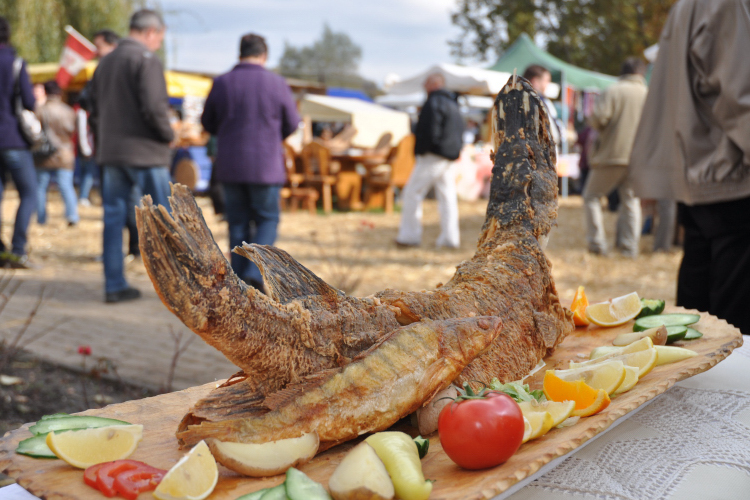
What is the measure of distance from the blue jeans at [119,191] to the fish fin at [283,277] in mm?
4352

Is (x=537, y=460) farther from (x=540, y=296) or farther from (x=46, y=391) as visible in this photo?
(x=46, y=391)

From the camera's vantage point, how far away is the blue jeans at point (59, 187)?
1019cm

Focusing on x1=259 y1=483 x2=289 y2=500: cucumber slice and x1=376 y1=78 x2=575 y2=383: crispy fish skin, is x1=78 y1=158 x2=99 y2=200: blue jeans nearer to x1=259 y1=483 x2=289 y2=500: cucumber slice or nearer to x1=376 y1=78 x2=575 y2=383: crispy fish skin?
x1=376 y1=78 x2=575 y2=383: crispy fish skin

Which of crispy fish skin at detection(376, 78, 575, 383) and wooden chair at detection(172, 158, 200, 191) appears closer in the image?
crispy fish skin at detection(376, 78, 575, 383)

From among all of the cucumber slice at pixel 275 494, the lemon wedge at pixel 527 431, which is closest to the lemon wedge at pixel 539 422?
the lemon wedge at pixel 527 431

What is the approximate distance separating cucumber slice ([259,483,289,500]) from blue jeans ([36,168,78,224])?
10168mm

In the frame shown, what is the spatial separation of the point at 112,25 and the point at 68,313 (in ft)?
50.9

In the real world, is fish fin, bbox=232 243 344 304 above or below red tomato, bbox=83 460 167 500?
above

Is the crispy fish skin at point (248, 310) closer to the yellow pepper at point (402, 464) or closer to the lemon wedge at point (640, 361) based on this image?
the yellow pepper at point (402, 464)

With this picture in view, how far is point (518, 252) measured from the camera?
2.08 m

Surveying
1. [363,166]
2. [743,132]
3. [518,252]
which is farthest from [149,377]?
[363,166]

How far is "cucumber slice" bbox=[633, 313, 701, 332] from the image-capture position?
2.14 meters

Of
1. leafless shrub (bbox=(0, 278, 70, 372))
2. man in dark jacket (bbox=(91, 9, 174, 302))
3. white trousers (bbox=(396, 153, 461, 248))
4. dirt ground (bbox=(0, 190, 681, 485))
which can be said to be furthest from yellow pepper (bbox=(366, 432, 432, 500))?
white trousers (bbox=(396, 153, 461, 248))

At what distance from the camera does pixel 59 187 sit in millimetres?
10492
